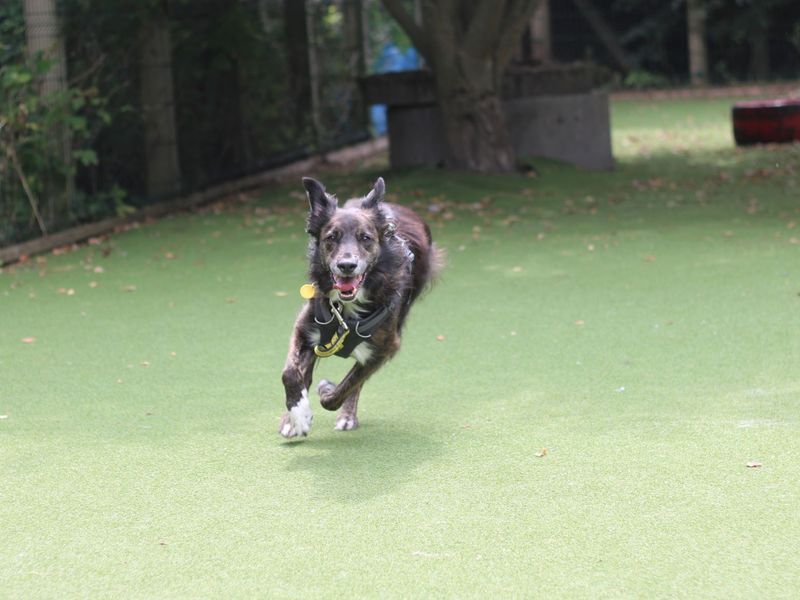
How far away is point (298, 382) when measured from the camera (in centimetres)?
547

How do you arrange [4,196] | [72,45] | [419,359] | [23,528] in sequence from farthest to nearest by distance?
[72,45], [4,196], [419,359], [23,528]

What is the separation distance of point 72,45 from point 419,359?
→ 7.21 meters

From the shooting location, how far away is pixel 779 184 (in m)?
13.8

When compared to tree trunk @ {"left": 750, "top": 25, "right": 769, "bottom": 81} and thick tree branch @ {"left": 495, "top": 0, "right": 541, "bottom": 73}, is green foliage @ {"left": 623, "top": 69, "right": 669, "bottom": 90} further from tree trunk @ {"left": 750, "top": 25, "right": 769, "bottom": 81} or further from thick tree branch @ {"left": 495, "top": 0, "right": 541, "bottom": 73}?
thick tree branch @ {"left": 495, "top": 0, "right": 541, "bottom": 73}

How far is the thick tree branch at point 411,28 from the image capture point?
14109 mm

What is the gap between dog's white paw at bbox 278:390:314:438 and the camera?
5.48 metres

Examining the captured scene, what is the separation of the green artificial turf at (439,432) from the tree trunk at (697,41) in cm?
1717

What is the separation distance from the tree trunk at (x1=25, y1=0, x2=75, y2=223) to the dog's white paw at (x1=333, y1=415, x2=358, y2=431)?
7195 mm

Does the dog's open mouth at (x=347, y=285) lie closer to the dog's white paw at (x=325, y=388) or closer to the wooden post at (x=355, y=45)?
the dog's white paw at (x=325, y=388)

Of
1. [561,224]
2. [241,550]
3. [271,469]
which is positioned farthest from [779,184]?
[241,550]

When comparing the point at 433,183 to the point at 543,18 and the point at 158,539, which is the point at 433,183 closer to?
the point at 158,539

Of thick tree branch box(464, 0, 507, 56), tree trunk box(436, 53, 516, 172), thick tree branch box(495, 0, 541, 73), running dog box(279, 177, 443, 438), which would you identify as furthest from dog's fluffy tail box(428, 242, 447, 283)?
thick tree branch box(495, 0, 541, 73)

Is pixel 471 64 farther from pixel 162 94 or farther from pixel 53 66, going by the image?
pixel 53 66

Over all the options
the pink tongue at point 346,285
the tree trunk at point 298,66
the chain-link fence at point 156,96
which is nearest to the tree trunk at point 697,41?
the chain-link fence at point 156,96
